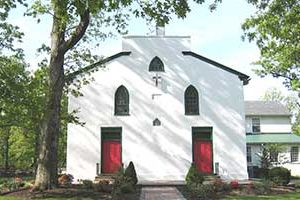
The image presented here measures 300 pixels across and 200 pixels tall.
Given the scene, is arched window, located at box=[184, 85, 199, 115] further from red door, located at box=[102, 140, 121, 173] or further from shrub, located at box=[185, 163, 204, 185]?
shrub, located at box=[185, 163, 204, 185]

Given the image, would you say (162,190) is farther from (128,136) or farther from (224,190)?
(128,136)

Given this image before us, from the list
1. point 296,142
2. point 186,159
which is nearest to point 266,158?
point 296,142

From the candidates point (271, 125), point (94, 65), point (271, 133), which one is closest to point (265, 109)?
point (271, 125)

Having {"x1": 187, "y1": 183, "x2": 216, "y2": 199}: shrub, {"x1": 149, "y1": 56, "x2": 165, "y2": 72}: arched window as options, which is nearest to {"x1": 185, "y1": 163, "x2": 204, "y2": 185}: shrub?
{"x1": 187, "y1": 183, "x2": 216, "y2": 199}: shrub

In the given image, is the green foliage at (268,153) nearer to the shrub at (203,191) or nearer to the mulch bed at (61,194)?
the shrub at (203,191)

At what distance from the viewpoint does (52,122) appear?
18578mm

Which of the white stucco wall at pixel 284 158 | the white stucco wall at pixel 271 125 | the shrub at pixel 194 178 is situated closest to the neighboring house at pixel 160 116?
the shrub at pixel 194 178

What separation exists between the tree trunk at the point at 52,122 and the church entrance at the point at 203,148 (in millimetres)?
10828

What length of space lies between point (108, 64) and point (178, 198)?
11.8 meters

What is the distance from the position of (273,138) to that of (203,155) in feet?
50.1

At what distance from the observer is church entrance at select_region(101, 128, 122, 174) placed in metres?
26.9

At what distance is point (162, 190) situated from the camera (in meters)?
21.6

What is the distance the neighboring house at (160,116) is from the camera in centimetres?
2683

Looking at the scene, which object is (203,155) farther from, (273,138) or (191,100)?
(273,138)
